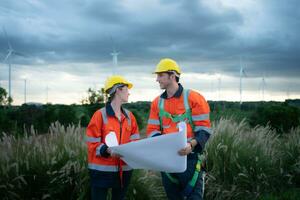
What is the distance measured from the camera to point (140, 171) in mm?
7094

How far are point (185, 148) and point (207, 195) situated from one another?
3.53 meters

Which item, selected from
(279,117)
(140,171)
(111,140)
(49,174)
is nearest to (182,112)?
(111,140)

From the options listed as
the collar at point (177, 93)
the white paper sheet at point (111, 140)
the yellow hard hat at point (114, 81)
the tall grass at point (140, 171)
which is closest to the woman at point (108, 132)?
the yellow hard hat at point (114, 81)

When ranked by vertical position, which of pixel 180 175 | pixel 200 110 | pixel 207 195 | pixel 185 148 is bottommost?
pixel 207 195

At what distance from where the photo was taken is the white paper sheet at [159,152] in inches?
177

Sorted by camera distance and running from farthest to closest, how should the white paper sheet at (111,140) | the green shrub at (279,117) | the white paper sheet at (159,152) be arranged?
the green shrub at (279,117), the white paper sheet at (111,140), the white paper sheet at (159,152)

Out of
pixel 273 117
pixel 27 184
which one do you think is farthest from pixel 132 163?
pixel 273 117

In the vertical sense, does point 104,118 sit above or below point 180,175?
above

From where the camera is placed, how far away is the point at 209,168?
8227mm

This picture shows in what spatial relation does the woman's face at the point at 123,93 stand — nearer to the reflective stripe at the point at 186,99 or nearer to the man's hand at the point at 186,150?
the reflective stripe at the point at 186,99

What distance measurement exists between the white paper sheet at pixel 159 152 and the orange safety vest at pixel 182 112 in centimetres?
31

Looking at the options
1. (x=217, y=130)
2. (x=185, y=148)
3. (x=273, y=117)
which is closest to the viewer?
(x=185, y=148)

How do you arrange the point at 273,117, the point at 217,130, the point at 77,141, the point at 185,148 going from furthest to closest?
1. the point at 273,117
2. the point at 217,130
3. the point at 77,141
4. the point at 185,148

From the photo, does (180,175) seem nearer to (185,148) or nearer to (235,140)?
(185,148)
